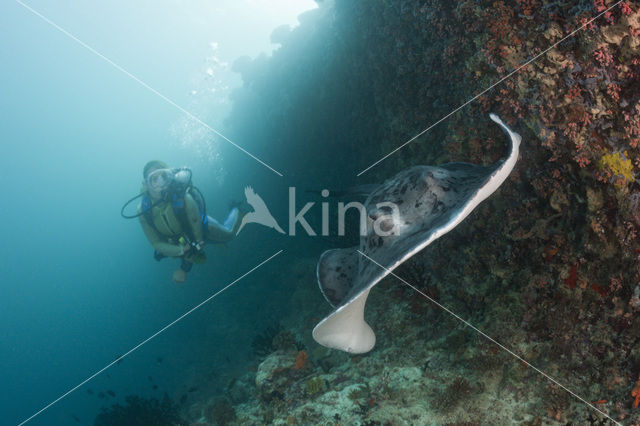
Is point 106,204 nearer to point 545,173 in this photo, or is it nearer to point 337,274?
point 337,274

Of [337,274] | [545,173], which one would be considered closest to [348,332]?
[337,274]

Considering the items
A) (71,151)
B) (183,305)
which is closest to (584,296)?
(183,305)

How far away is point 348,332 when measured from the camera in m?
2.68

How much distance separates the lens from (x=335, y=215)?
9367 mm

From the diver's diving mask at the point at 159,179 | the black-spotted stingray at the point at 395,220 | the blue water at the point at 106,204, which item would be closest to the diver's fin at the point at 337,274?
the black-spotted stingray at the point at 395,220

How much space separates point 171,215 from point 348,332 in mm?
6797

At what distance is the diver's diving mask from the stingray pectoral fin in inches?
264

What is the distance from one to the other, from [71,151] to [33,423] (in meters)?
71.4

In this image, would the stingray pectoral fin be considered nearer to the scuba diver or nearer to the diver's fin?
the diver's fin

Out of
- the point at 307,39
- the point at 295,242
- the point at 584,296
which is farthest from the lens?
the point at 307,39

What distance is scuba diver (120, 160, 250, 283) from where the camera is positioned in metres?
7.68

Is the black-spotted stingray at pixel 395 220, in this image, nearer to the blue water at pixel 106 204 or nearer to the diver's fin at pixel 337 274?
the diver's fin at pixel 337 274

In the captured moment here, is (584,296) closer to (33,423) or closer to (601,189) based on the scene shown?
(601,189)

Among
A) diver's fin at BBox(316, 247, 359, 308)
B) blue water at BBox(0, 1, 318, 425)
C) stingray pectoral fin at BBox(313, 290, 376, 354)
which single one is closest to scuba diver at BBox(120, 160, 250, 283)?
blue water at BBox(0, 1, 318, 425)
